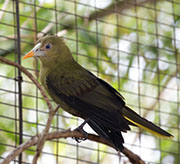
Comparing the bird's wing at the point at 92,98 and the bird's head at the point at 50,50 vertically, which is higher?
the bird's head at the point at 50,50

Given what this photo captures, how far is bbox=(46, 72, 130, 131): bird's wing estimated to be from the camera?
7.39 ft

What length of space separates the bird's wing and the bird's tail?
0.14ft

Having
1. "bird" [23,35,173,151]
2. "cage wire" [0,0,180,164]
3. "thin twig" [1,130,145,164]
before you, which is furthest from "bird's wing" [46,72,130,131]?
"cage wire" [0,0,180,164]

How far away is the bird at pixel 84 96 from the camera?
2217mm

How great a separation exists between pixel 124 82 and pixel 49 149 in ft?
2.94

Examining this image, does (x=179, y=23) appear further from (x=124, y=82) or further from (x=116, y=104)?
(x=116, y=104)

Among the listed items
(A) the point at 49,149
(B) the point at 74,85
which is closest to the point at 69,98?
(B) the point at 74,85

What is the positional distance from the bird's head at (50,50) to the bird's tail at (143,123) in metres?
0.48

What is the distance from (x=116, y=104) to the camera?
2.32m

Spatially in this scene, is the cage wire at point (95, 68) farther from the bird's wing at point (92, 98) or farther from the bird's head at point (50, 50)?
the bird's wing at point (92, 98)

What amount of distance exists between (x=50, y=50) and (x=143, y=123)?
65cm

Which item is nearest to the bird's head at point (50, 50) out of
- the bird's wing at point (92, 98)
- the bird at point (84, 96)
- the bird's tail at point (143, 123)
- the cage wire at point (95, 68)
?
the bird at point (84, 96)

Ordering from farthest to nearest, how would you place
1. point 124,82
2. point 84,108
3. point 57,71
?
point 124,82 < point 57,71 < point 84,108

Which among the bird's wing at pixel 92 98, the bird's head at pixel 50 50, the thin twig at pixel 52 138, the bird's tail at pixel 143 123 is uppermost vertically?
the bird's head at pixel 50 50
